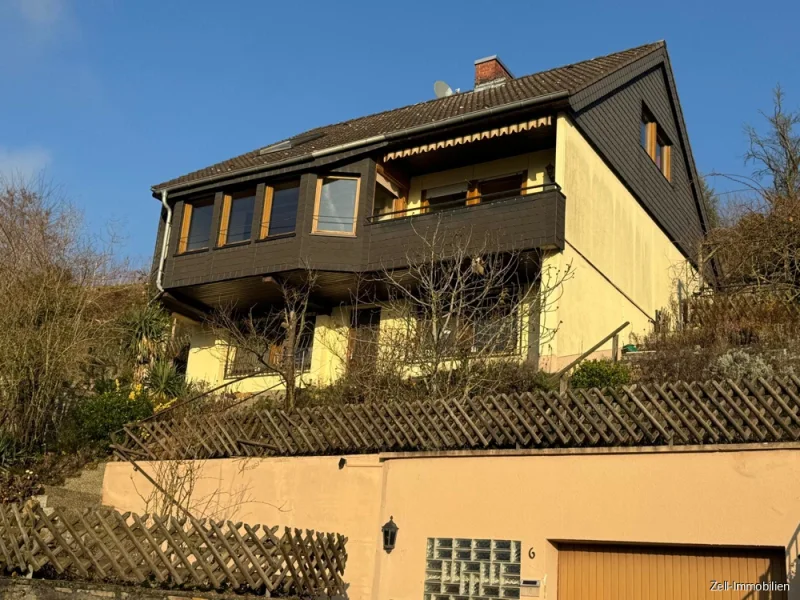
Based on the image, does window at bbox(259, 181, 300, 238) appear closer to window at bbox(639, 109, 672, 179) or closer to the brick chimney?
the brick chimney

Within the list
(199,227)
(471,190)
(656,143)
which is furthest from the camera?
(656,143)

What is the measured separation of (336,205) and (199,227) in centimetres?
363

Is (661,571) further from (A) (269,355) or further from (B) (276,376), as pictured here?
(A) (269,355)

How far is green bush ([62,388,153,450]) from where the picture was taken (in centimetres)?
1384

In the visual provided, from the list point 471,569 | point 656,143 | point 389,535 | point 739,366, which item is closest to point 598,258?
point 739,366

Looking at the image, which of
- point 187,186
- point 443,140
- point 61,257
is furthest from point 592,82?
point 61,257

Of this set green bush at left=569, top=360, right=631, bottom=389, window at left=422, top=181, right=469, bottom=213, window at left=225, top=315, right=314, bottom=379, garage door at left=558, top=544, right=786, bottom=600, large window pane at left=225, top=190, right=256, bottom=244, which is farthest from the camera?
large window pane at left=225, top=190, right=256, bottom=244

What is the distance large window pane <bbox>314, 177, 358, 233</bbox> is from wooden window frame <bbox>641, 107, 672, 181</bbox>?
7679mm

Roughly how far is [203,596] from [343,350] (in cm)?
1054

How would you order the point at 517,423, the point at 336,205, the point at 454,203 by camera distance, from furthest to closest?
the point at 336,205
the point at 454,203
the point at 517,423

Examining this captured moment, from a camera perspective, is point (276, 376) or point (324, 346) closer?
point (276, 376)

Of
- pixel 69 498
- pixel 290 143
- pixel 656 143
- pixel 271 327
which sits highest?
pixel 656 143

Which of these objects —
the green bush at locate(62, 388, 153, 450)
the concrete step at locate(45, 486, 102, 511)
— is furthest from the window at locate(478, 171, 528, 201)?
the concrete step at locate(45, 486, 102, 511)

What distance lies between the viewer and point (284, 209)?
738 inches
